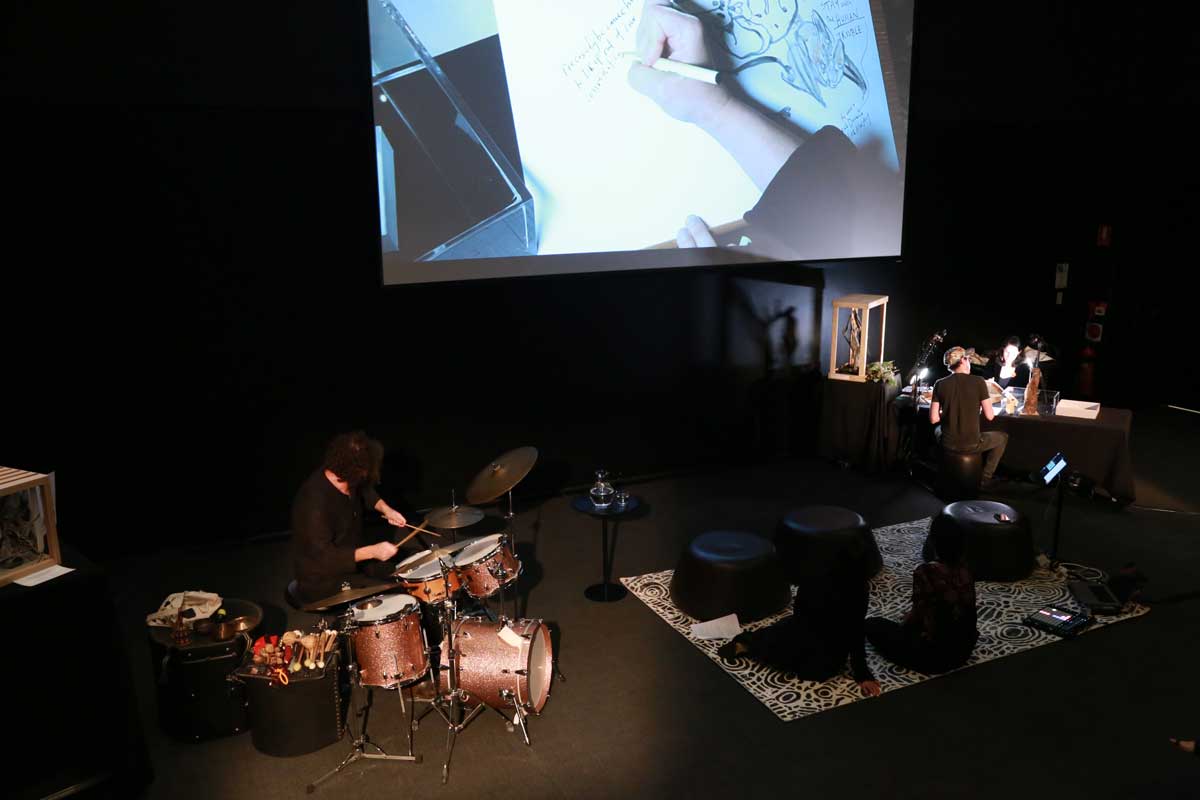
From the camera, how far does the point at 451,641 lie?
384 centimetres

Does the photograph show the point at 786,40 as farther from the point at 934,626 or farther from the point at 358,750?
the point at 358,750

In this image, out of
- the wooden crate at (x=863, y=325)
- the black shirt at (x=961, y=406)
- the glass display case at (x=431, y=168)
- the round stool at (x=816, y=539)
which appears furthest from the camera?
the wooden crate at (x=863, y=325)

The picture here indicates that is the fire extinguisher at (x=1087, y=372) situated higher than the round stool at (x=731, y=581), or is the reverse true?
the fire extinguisher at (x=1087, y=372)

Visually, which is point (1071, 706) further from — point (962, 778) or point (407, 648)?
point (407, 648)

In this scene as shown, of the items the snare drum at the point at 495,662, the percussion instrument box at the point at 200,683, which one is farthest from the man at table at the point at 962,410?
the percussion instrument box at the point at 200,683

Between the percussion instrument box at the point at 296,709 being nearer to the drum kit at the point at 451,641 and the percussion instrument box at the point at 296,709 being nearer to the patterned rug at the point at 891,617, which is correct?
the drum kit at the point at 451,641

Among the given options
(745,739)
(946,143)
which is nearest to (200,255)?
(745,739)

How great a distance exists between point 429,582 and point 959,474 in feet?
13.3

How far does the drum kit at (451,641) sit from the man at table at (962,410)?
3.39 m

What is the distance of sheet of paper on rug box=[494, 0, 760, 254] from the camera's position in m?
5.97

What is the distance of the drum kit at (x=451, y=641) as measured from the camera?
3.80 m

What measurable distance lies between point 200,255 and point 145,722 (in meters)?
2.64

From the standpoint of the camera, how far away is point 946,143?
816 centimetres

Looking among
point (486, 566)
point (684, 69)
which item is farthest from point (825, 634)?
point (684, 69)
